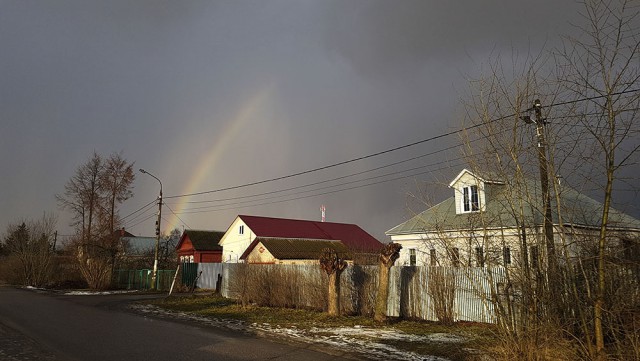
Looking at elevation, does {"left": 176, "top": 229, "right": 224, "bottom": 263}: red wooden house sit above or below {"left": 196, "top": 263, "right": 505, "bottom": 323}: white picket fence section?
above

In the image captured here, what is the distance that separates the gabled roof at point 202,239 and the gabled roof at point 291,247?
13.7m

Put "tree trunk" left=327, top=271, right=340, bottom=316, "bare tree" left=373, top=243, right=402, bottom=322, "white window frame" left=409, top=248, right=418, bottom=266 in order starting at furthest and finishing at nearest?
"white window frame" left=409, top=248, right=418, bottom=266, "tree trunk" left=327, top=271, right=340, bottom=316, "bare tree" left=373, top=243, right=402, bottom=322

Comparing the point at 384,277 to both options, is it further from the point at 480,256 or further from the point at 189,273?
the point at 189,273

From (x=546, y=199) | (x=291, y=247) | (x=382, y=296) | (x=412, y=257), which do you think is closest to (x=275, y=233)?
(x=291, y=247)

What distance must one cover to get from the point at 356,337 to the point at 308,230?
3599 cm

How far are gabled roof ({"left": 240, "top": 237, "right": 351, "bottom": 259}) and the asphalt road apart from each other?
20900mm

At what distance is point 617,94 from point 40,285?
47.0 meters

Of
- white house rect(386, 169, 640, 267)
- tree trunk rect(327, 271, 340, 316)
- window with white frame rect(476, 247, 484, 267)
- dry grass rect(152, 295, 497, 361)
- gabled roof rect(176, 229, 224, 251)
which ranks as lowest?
dry grass rect(152, 295, 497, 361)

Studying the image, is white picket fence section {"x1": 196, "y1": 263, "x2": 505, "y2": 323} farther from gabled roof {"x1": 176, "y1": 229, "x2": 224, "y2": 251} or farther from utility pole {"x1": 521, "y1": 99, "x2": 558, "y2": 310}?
gabled roof {"x1": 176, "y1": 229, "x2": 224, "y2": 251}

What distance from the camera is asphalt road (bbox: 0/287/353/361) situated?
971 centimetres

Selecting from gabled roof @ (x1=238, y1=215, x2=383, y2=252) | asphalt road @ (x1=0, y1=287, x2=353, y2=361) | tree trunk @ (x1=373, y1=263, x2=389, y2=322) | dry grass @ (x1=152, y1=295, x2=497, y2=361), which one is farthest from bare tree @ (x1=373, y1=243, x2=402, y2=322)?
gabled roof @ (x1=238, y1=215, x2=383, y2=252)

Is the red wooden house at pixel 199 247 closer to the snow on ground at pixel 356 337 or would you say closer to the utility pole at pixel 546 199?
the snow on ground at pixel 356 337

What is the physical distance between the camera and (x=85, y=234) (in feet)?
156

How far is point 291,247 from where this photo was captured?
1576 inches
